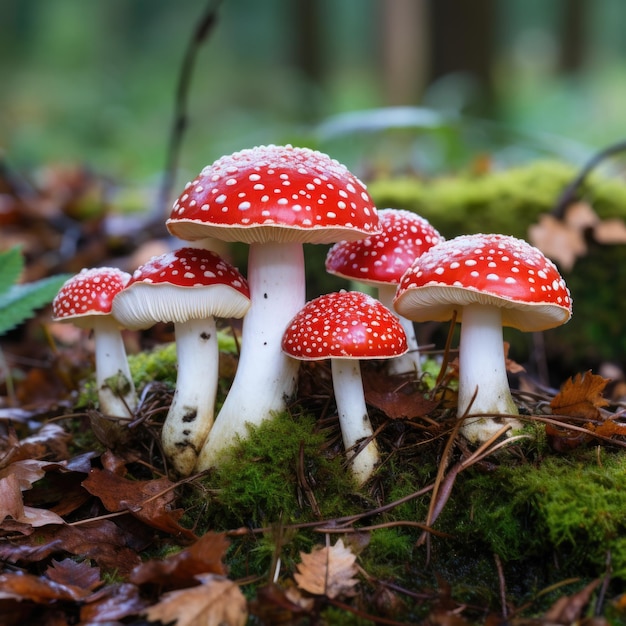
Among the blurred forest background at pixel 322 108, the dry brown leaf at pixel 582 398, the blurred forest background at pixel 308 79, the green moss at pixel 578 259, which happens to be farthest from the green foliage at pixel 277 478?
the blurred forest background at pixel 308 79

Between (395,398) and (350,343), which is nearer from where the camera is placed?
(350,343)

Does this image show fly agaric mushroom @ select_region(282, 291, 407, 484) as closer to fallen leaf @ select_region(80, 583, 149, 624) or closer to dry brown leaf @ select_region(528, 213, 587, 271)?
fallen leaf @ select_region(80, 583, 149, 624)

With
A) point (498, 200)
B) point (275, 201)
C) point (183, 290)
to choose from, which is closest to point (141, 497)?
point (183, 290)

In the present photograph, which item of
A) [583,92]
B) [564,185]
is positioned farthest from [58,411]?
[583,92]

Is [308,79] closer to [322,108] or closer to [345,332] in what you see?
[322,108]

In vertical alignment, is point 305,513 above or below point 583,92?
below

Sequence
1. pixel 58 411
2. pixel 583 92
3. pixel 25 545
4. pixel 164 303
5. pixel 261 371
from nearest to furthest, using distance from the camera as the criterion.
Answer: pixel 25 545, pixel 164 303, pixel 261 371, pixel 58 411, pixel 583 92

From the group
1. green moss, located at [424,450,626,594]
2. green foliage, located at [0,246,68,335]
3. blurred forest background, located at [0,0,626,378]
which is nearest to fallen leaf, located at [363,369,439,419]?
green moss, located at [424,450,626,594]

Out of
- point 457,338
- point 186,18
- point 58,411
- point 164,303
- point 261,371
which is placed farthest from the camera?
point 186,18

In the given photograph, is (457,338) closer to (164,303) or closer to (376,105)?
(164,303)
